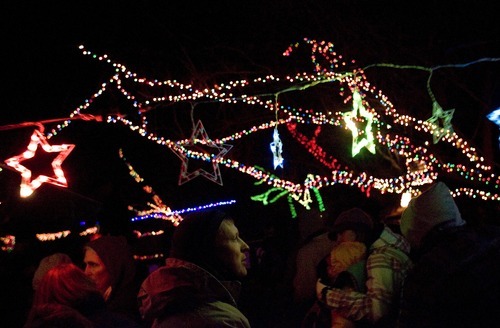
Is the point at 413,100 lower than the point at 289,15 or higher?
lower

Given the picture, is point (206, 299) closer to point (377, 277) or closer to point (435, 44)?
point (377, 277)

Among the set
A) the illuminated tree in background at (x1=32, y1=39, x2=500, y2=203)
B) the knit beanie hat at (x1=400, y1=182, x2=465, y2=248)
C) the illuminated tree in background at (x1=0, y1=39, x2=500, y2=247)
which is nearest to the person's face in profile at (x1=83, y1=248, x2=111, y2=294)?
the knit beanie hat at (x1=400, y1=182, x2=465, y2=248)

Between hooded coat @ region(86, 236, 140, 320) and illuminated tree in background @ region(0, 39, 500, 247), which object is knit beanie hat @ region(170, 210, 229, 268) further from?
illuminated tree in background @ region(0, 39, 500, 247)

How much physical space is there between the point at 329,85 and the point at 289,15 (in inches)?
81.9

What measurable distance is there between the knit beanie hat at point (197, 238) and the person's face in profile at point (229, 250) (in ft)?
0.12

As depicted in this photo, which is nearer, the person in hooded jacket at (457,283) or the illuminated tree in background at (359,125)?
the person in hooded jacket at (457,283)

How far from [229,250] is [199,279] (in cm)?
29

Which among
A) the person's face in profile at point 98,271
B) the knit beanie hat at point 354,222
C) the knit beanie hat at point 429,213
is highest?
the knit beanie hat at point 429,213

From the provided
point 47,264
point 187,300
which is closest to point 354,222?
point 187,300

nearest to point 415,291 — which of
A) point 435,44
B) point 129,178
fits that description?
point 435,44

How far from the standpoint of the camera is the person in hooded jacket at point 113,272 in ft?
14.9

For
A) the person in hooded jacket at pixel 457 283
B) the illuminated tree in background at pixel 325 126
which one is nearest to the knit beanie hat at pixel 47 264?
the illuminated tree in background at pixel 325 126

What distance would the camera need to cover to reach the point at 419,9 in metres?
9.34

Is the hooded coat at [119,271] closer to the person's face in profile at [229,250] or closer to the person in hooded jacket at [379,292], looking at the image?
the person in hooded jacket at [379,292]
